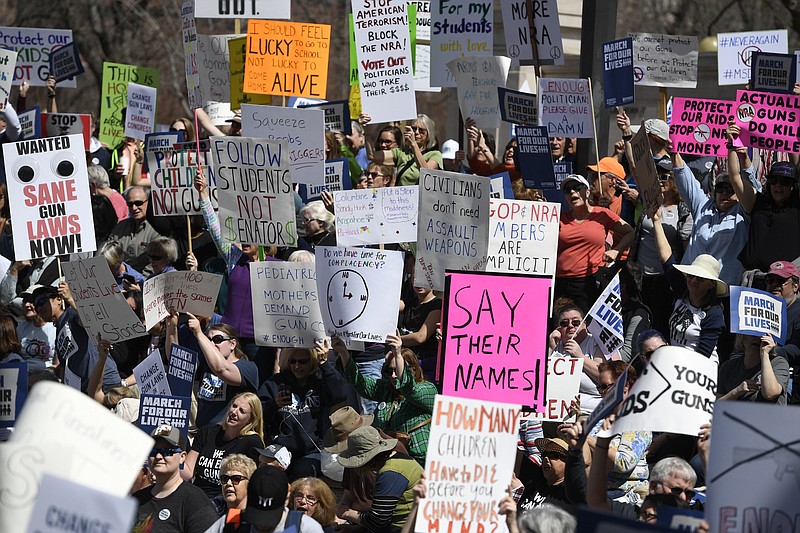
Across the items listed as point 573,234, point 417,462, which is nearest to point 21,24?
point 573,234

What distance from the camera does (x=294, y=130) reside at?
1146 cm

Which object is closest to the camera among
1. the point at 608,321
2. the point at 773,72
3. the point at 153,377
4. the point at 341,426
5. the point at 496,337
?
the point at 496,337

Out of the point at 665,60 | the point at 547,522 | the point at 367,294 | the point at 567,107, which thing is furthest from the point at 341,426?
the point at 665,60

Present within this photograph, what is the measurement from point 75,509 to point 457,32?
986cm

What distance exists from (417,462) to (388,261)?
4.06 feet

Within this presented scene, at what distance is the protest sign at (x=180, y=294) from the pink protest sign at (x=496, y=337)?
7.67 ft

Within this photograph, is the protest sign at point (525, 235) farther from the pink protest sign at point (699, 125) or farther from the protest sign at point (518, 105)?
the protest sign at point (518, 105)

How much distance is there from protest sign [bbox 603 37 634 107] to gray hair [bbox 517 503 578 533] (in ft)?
22.1

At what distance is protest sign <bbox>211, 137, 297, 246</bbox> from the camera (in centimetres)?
994

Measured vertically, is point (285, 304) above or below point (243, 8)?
below

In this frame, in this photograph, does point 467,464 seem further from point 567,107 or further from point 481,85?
point 481,85

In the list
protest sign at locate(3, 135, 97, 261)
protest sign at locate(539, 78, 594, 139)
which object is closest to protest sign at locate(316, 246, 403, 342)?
protest sign at locate(3, 135, 97, 261)

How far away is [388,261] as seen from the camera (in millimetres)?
8672

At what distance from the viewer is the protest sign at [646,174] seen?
392 inches
